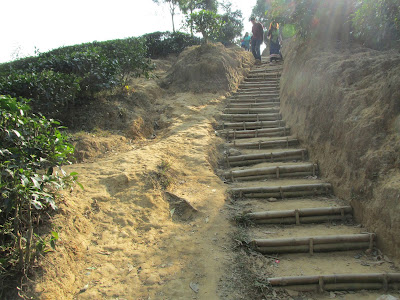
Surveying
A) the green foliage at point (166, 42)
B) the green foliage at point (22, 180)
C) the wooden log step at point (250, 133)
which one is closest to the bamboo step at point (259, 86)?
the wooden log step at point (250, 133)

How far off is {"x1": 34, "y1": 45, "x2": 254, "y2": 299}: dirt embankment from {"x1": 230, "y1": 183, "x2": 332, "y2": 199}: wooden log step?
375 mm

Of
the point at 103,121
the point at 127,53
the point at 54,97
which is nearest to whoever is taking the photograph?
the point at 54,97

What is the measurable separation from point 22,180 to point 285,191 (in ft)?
11.3

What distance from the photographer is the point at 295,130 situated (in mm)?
6027

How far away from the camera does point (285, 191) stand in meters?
4.45

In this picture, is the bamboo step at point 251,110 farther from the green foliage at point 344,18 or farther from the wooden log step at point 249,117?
the green foliage at point 344,18

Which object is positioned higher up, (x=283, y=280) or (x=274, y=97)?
(x=274, y=97)

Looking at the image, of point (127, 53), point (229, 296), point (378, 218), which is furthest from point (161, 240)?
point (127, 53)

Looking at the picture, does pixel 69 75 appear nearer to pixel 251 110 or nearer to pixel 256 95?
pixel 251 110

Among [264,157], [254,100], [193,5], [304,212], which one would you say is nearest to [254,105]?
[254,100]

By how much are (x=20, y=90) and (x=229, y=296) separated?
4.59 m

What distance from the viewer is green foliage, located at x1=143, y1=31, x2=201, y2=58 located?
12055 millimetres

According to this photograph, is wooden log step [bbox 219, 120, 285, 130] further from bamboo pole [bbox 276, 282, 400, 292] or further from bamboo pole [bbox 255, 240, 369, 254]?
bamboo pole [bbox 276, 282, 400, 292]

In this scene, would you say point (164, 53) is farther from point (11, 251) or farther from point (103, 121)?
point (11, 251)
